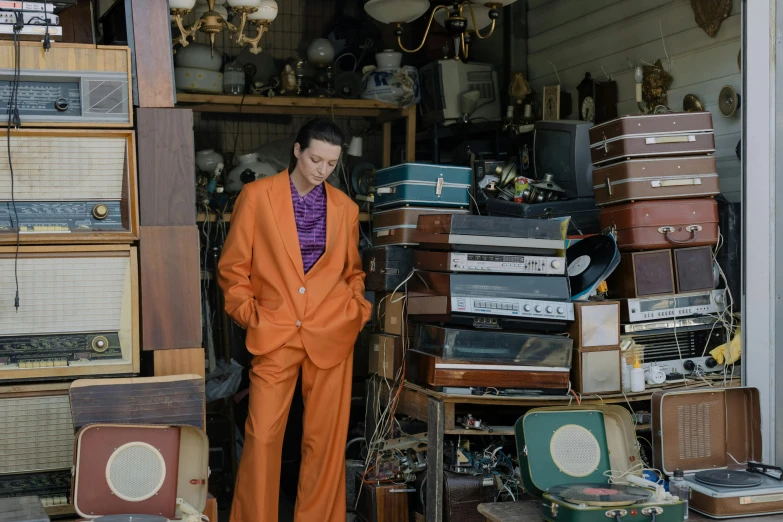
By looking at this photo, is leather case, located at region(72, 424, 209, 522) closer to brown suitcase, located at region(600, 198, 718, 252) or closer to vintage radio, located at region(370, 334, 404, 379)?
vintage radio, located at region(370, 334, 404, 379)

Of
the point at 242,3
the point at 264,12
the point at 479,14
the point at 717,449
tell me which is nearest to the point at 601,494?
the point at 717,449

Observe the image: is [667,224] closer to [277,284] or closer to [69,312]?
[277,284]

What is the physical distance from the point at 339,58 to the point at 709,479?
424 cm

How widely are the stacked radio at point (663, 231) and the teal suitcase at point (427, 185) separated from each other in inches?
29.8

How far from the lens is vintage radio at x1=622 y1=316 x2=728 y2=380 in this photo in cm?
461

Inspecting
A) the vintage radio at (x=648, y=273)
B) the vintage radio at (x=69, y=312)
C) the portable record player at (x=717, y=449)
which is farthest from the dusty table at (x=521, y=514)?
the vintage radio at (x=69, y=312)

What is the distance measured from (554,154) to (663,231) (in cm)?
109

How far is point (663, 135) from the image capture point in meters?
4.55

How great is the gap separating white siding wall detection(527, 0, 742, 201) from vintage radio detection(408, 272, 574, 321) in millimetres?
1232

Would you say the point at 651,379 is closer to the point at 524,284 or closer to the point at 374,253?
the point at 524,284

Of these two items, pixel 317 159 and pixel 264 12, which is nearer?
pixel 317 159

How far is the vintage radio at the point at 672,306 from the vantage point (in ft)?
14.9

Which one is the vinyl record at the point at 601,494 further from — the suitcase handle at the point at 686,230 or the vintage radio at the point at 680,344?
the suitcase handle at the point at 686,230

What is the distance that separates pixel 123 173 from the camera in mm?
3576
